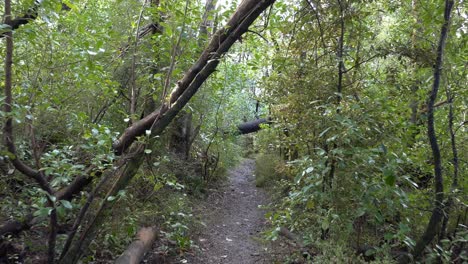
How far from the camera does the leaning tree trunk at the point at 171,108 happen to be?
3.46 m

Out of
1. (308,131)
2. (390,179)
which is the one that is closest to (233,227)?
(308,131)

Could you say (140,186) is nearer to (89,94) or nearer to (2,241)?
(89,94)

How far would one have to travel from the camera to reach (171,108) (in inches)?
147

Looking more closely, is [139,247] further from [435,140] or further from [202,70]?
[435,140]

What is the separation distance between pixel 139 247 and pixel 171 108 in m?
2.30

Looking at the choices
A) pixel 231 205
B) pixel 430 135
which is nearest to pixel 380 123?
pixel 430 135

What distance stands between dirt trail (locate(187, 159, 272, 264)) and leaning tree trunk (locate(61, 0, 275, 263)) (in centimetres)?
233

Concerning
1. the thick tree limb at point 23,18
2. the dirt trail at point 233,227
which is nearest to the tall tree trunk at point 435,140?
the dirt trail at point 233,227

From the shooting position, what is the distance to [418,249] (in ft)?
13.7

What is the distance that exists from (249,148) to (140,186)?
1319 centimetres

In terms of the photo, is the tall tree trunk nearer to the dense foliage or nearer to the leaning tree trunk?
the dense foliage

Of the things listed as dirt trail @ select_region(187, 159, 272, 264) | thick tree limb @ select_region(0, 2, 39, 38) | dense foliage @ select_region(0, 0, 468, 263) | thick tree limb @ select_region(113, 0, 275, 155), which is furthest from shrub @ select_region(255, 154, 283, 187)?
thick tree limb @ select_region(0, 2, 39, 38)

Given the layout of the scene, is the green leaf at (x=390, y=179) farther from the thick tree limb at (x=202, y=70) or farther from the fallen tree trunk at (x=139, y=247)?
the fallen tree trunk at (x=139, y=247)

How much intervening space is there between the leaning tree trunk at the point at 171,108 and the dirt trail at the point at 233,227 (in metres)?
2.33
